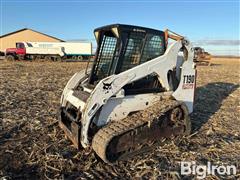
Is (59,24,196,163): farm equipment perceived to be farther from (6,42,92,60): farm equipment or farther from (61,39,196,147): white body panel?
(6,42,92,60): farm equipment

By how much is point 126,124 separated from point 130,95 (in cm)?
64

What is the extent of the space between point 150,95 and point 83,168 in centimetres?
195

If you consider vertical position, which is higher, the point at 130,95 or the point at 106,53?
the point at 106,53

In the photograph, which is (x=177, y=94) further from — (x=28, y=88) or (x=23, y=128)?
(x=28, y=88)

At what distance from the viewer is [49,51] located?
39.0m

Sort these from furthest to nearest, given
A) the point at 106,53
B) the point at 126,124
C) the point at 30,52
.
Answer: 1. the point at 30,52
2. the point at 106,53
3. the point at 126,124

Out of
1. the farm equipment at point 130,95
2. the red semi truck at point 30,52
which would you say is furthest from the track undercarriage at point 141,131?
the red semi truck at point 30,52

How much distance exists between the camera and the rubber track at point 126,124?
13.3ft

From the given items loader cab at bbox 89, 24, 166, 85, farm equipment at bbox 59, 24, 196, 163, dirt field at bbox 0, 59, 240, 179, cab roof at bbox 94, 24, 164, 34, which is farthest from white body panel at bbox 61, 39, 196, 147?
dirt field at bbox 0, 59, 240, 179

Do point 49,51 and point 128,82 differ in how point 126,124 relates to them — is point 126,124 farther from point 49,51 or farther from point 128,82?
point 49,51

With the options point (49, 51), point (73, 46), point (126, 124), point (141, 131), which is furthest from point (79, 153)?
point (73, 46)

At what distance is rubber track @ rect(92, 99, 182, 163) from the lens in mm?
4066

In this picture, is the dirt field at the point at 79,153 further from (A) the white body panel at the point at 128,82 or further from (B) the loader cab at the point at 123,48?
(B) the loader cab at the point at 123,48

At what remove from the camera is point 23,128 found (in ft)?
18.8
